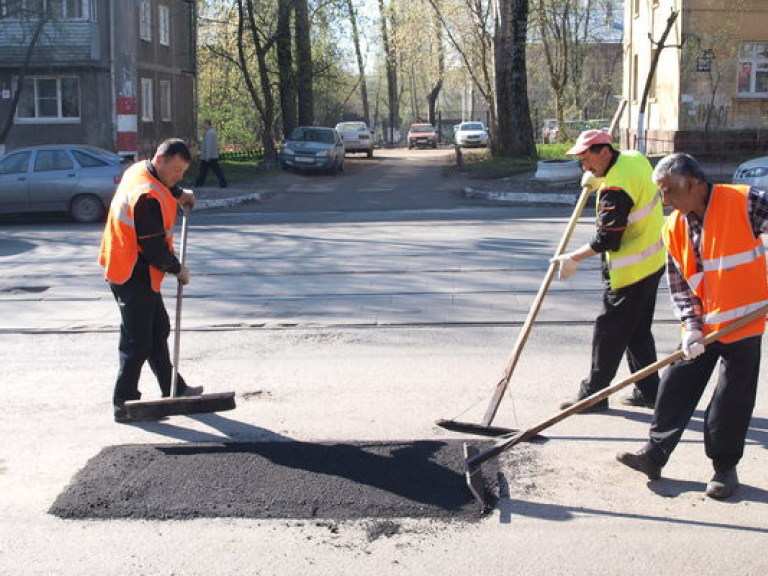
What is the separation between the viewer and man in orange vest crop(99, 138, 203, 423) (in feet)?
19.3

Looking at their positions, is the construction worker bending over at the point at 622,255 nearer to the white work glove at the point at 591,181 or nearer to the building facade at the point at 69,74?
the white work glove at the point at 591,181

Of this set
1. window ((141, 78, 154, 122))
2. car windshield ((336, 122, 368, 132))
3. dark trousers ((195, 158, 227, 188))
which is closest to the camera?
dark trousers ((195, 158, 227, 188))

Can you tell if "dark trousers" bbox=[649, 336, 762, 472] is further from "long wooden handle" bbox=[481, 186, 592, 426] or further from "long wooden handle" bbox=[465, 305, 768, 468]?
"long wooden handle" bbox=[481, 186, 592, 426]

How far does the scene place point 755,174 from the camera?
57.5ft

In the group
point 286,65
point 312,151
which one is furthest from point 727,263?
point 286,65

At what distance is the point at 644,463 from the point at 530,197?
51.6ft

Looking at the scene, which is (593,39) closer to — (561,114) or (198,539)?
(561,114)

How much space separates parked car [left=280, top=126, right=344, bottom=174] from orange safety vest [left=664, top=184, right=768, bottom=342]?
83.3 feet

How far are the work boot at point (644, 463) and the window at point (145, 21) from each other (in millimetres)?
28987

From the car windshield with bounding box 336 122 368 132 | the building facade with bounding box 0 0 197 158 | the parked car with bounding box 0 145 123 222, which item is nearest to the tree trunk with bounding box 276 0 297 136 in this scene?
the building facade with bounding box 0 0 197 158

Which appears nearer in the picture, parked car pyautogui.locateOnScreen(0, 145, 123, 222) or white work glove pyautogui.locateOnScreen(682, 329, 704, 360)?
white work glove pyautogui.locateOnScreen(682, 329, 704, 360)

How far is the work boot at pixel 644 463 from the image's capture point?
15.9 feet

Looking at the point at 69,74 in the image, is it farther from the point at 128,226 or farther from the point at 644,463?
the point at 644,463

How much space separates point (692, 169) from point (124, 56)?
59.7ft
